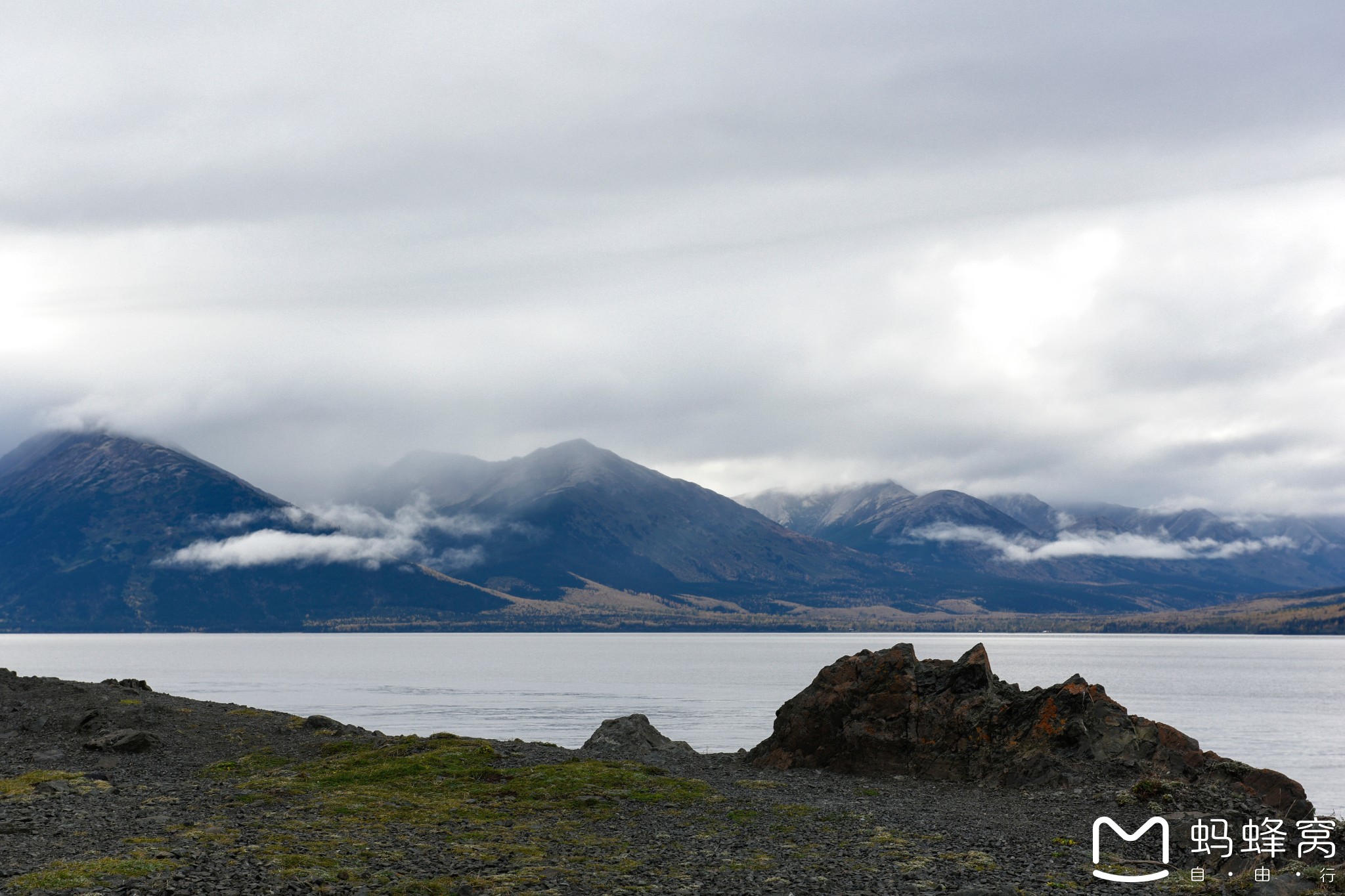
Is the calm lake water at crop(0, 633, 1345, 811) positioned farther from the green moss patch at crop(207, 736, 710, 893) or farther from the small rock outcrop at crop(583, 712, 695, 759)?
the green moss patch at crop(207, 736, 710, 893)

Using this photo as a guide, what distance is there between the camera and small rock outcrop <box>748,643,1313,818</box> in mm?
37250

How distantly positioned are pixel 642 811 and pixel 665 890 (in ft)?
36.3

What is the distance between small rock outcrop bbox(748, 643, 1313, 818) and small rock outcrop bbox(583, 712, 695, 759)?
4.75 metres

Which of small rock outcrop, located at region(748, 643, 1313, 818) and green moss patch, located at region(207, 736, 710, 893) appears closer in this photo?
green moss patch, located at region(207, 736, 710, 893)

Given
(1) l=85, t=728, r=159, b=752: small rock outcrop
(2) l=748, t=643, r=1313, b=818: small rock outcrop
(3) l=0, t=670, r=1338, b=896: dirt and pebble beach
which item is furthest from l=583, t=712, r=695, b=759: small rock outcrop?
(1) l=85, t=728, r=159, b=752: small rock outcrop

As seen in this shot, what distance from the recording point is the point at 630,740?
48.3m

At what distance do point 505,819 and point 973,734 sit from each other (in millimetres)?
19728

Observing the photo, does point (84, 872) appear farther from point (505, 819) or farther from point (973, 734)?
point (973, 734)

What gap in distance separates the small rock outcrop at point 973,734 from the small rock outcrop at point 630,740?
4.75 m

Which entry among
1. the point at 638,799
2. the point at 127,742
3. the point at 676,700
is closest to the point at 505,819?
the point at 638,799

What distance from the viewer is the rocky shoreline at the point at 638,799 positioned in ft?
71.9

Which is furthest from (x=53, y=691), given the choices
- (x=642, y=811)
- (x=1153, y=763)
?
(x=1153, y=763)

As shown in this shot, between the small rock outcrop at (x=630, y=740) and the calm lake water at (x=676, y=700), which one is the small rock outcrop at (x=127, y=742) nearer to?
the small rock outcrop at (x=630, y=740)

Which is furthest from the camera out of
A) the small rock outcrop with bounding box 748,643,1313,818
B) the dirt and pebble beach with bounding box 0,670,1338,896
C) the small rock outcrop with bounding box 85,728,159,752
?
the small rock outcrop with bounding box 85,728,159,752
